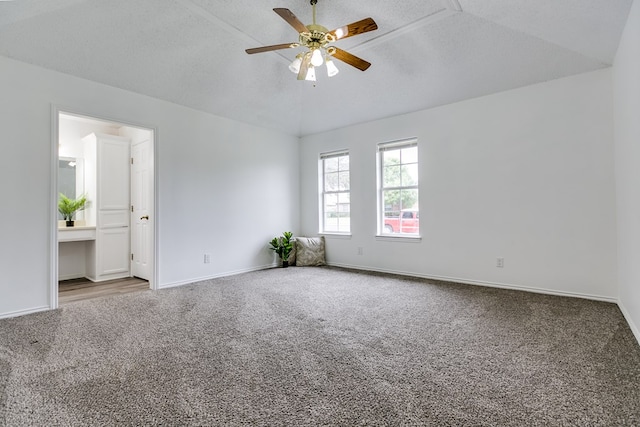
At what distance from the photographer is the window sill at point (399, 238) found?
482cm

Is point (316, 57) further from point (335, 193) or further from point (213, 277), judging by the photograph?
point (213, 277)

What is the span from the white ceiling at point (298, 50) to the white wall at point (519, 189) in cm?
32

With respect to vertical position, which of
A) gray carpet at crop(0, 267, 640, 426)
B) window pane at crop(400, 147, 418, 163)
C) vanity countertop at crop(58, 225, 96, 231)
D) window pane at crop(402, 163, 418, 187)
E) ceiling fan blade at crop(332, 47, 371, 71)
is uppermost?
ceiling fan blade at crop(332, 47, 371, 71)

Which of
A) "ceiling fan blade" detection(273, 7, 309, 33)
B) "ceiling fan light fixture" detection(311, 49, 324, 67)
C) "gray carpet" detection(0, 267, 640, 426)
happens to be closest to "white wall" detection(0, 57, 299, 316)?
"gray carpet" detection(0, 267, 640, 426)

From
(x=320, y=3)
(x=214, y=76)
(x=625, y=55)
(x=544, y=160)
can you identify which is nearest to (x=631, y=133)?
(x=625, y=55)

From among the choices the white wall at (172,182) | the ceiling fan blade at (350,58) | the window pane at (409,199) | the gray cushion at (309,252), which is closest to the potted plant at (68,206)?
the white wall at (172,182)

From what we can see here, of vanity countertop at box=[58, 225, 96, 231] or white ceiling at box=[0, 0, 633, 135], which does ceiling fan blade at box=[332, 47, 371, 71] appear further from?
vanity countertop at box=[58, 225, 96, 231]

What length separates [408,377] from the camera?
6.32 feet

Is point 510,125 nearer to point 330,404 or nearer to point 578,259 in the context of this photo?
point 578,259

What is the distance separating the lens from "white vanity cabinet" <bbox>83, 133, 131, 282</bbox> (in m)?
4.91

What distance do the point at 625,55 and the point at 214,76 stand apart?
4238mm

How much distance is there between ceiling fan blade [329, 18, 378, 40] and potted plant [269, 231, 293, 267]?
3667 mm

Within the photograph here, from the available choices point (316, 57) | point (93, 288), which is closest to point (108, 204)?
point (93, 288)

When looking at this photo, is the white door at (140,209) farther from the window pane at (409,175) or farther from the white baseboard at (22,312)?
the window pane at (409,175)
